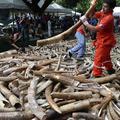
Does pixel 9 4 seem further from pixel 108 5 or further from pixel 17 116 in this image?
pixel 17 116

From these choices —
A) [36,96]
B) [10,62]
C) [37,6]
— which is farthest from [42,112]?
[37,6]

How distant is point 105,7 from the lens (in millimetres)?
8797

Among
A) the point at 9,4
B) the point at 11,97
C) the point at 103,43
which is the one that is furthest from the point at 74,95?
the point at 9,4

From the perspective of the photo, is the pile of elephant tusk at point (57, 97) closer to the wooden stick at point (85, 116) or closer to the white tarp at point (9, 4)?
the wooden stick at point (85, 116)

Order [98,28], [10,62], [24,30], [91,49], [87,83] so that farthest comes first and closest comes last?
[24,30] < [91,49] < [10,62] < [98,28] < [87,83]

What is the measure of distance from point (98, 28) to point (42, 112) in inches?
104

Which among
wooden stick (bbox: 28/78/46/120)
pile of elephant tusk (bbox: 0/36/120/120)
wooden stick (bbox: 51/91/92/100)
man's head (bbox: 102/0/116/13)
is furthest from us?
man's head (bbox: 102/0/116/13)

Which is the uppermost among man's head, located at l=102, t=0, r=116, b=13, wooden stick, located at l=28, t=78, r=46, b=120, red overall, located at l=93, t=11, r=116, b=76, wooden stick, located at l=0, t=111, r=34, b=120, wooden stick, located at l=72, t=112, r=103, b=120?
man's head, located at l=102, t=0, r=116, b=13

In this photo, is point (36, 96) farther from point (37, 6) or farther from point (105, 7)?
point (37, 6)

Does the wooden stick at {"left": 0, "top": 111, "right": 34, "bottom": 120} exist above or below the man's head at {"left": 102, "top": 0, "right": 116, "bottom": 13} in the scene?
below

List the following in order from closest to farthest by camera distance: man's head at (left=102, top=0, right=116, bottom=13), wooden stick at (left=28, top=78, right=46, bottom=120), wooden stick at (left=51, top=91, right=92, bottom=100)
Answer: wooden stick at (left=28, top=78, right=46, bottom=120), wooden stick at (left=51, top=91, right=92, bottom=100), man's head at (left=102, top=0, right=116, bottom=13)

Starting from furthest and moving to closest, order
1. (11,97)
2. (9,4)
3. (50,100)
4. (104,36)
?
1. (9,4)
2. (104,36)
3. (11,97)
4. (50,100)

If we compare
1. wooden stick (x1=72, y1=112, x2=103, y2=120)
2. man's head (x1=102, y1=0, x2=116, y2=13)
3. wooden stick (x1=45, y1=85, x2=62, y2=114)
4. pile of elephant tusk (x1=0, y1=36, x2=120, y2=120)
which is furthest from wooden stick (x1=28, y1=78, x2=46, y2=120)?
man's head (x1=102, y1=0, x2=116, y2=13)

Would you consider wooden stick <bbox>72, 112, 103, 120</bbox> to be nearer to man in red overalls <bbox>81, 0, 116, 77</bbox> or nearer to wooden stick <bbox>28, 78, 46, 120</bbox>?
wooden stick <bbox>28, 78, 46, 120</bbox>
